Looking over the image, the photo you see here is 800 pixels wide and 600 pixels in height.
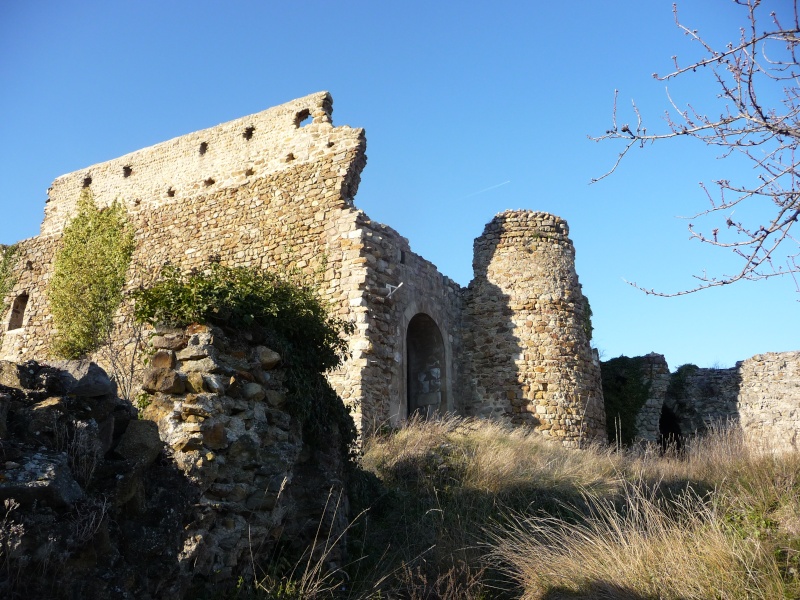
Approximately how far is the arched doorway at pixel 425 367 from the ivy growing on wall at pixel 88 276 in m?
6.30

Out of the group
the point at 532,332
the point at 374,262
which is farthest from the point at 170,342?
the point at 532,332

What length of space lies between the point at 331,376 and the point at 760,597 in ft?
24.6

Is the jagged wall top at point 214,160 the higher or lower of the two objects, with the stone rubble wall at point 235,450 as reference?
higher

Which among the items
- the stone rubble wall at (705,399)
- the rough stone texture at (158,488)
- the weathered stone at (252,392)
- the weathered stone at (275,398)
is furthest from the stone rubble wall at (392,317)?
the stone rubble wall at (705,399)

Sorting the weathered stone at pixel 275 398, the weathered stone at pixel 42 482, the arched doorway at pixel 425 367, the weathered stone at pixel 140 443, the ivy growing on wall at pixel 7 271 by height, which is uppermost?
the ivy growing on wall at pixel 7 271

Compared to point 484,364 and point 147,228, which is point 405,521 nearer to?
point 484,364

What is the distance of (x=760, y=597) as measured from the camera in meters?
5.77

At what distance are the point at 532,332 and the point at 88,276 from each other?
967 centimetres

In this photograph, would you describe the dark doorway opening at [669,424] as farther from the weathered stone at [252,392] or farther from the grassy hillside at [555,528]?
the weathered stone at [252,392]

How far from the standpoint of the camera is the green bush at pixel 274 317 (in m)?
6.55

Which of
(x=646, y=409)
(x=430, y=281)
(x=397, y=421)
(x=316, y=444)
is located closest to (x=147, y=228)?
(x=430, y=281)

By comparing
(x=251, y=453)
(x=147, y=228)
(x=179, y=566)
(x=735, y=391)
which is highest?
(x=147, y=228)

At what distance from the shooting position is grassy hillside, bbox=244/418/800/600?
6.14m

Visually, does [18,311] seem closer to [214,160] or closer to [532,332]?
[214,160]
